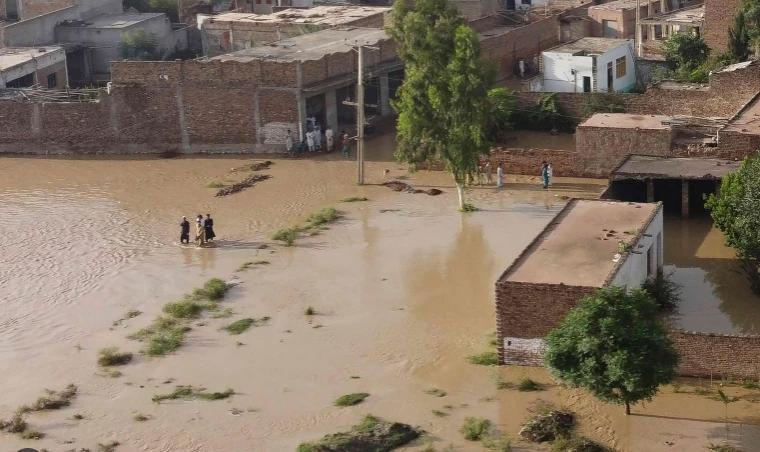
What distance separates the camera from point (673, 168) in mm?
30109

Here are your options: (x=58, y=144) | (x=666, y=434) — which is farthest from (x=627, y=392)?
(x=58, y=144)

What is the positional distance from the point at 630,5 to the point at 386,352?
107 ft

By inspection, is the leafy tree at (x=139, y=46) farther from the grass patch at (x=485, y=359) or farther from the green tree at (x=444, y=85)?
the grass patch at (x=485, y=359)

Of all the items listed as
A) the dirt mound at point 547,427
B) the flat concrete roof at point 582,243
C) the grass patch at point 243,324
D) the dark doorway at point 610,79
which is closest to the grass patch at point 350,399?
the dirt mound at point 547,427

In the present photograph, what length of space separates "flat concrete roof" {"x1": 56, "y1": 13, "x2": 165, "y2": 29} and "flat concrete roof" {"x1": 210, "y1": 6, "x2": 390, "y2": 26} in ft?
10.5

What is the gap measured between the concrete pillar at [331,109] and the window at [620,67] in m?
10.0

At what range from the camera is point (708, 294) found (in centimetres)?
2422

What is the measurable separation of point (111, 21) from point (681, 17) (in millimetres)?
22393

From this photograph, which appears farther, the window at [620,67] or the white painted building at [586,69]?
the window at [620,67]

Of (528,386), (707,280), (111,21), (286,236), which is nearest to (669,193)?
(707,280)

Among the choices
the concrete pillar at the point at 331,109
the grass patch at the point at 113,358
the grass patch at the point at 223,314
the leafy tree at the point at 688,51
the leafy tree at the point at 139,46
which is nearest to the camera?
the grass patch at the point at 113,358

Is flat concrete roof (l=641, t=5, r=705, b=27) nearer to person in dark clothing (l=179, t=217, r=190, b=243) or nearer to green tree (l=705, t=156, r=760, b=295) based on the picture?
green tree (l=705, t=156, r=760, b=295)

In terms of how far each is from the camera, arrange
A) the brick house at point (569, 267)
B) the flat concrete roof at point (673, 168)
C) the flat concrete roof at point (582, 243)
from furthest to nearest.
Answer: the flat concrete roof at point (673, 168), the flat concrete roof at point (582, 243), the brick house at point (569, 267)

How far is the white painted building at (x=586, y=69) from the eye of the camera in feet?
137
